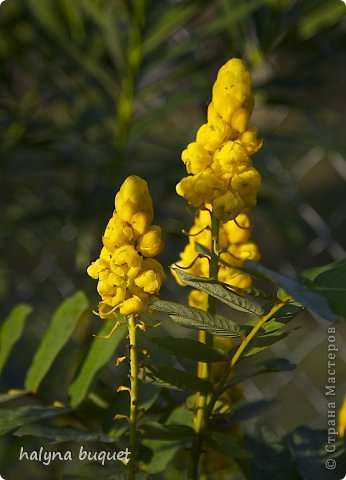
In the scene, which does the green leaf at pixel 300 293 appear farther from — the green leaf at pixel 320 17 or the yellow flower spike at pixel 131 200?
the green leaf at pixel 320 17

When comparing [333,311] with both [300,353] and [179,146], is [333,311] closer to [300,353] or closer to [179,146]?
[179,146]

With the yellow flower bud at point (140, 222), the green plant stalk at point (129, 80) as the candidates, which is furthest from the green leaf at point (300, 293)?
the green plant stalk at point (129, 80)

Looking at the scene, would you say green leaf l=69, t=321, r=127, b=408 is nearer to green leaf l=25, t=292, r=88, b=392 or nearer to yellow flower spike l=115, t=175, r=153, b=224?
green leaf l=25, t=292, r=88, b=392

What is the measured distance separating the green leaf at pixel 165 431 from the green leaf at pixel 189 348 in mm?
80

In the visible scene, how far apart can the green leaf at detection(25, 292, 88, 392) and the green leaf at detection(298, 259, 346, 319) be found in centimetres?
33

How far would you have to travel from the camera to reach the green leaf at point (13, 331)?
0.97 m

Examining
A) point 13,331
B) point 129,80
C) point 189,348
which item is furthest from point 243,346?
point 129,80

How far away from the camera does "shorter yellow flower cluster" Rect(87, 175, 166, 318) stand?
646 millimetres

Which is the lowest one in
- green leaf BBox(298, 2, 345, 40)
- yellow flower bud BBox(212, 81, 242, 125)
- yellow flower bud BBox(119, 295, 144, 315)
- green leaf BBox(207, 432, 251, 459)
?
green leaf BBox(207, 432, 251, 459)

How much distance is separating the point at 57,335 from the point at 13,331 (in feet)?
0.24

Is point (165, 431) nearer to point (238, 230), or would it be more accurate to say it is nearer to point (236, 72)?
point (238, 230)

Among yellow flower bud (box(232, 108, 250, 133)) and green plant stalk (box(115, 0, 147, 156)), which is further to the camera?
green plant stalk (box(115, 0, 147, 156))

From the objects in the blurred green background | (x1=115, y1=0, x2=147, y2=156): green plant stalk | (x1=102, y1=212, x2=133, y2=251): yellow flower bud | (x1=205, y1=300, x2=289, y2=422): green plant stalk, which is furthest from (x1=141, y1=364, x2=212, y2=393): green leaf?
(x1=115, y1=0, x2=147, y2=156): green plant stalk

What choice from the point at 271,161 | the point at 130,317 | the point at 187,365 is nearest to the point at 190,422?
the point at 187,365
